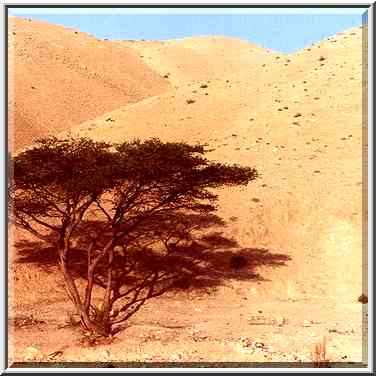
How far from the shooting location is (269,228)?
26.7 m

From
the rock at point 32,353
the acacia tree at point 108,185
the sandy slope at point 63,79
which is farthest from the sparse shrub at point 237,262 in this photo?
the sandy slope at point 63,79

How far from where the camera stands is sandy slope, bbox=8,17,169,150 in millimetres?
48312

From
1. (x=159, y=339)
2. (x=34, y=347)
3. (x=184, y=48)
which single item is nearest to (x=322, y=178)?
(x=159, y=339)

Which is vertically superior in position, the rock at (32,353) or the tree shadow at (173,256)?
the tree shadow at (173,256)

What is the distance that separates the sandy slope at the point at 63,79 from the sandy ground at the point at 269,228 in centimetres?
106

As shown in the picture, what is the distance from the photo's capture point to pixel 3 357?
33.2 feet

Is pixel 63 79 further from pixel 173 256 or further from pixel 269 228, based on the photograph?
pixel 173 256

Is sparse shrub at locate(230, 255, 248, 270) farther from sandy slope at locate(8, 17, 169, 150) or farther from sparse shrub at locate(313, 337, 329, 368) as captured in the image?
sandy slope at locate(8, 17, 169, 150)

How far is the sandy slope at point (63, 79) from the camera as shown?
48.3 metres

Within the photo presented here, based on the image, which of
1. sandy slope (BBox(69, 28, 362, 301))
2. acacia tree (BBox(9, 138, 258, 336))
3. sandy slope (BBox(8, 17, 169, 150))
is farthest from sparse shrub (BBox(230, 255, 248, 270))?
sandy slope (BBox(8, 17, 169, 150))

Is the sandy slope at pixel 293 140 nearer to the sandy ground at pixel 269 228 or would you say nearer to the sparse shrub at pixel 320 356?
the sandy ground at pixel 269 228

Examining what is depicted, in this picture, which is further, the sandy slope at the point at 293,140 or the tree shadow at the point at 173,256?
→ the sandy slope at the point at 293,140

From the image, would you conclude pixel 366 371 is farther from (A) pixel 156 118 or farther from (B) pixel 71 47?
(B) pixel 71 47

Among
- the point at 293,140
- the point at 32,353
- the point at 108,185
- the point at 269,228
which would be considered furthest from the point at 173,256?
the point at 293,140
